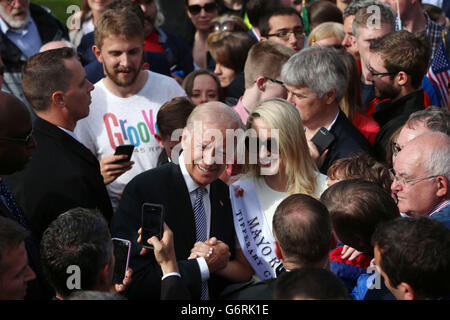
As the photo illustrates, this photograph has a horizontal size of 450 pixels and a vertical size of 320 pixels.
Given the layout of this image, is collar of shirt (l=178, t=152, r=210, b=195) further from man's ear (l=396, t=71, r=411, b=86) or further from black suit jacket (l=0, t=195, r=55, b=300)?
man's ear (l=396, t=71, r=411, b=86)

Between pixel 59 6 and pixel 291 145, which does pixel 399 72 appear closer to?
pixel 291 145

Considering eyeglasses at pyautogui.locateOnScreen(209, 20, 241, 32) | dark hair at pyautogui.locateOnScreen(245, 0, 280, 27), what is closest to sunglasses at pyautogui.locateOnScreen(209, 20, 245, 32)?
eyeglasses at pyautogui.locateOnScreen(209, 20, 241, 32)

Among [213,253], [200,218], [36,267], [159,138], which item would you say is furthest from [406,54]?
[36,267]

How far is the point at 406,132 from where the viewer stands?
13.3ft

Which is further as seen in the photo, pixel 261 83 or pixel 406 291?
pixel 261 83

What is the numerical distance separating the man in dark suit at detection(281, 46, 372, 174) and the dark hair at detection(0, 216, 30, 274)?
7.26 ft

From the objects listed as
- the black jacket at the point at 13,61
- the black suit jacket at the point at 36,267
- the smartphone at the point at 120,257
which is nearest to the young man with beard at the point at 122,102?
the black jacket at the point at 13,61

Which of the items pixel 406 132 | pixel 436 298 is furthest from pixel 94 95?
pixel 436 298

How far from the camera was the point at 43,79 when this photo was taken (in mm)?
3930

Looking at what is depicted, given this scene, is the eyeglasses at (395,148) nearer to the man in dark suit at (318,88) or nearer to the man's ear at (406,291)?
the man in dark suit at (318,88)

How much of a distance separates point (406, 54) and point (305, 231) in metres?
2.44

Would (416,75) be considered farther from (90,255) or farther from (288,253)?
(90,255)

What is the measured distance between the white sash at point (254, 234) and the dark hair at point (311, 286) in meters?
1.15

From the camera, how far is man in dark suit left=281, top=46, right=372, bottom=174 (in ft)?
14.2
